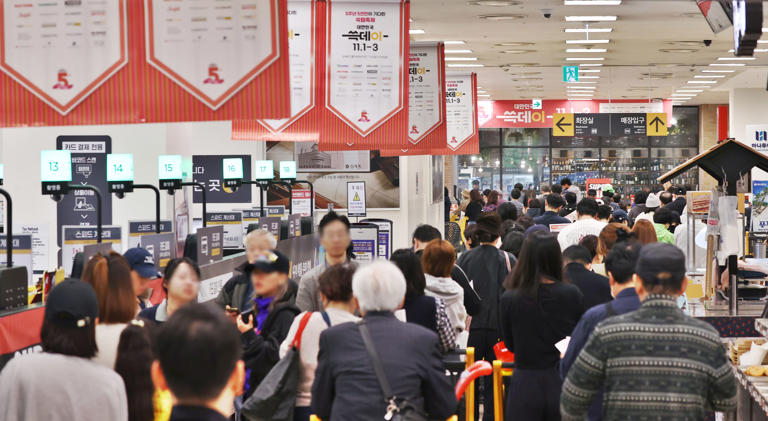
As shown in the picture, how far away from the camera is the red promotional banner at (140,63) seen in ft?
15.6

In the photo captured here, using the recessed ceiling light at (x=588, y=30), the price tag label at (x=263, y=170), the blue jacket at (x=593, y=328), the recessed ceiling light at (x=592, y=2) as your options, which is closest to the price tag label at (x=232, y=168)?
the price tag label at (x=263, y=170)

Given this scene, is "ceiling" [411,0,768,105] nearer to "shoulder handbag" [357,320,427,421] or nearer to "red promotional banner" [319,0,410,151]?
"red promotional banner" [319,0,410,151]

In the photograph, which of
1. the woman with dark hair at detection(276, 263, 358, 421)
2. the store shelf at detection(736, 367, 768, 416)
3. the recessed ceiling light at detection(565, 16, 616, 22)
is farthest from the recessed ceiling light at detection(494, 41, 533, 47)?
the woman with dark hair at detection(276, 263, 358, 421)

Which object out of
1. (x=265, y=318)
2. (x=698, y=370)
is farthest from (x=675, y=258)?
(x=265, y=318)

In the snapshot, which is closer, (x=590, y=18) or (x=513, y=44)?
(x=590, y=18)

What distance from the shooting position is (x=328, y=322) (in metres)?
3.85

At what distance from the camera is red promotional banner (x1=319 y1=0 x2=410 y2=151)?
8.05 meters

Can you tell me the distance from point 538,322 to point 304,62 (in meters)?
4.03

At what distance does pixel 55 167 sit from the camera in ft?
21.9

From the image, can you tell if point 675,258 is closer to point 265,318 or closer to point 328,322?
point 328,322

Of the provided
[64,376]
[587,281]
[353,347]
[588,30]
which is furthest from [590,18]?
[64,376]

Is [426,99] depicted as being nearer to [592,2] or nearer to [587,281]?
[592,2]

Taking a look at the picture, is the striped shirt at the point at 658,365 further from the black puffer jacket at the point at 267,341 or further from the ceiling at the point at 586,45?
the ceiling at the point at 586,45

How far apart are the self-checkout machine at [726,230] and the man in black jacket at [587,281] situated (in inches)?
67.3
